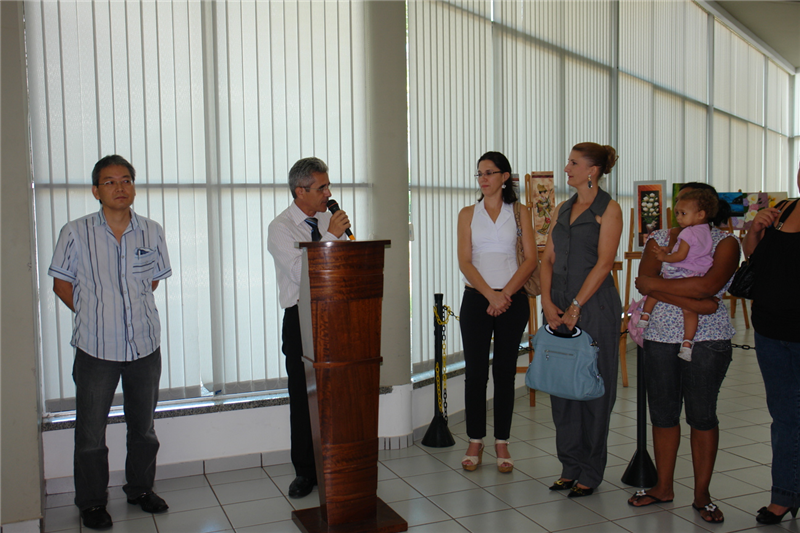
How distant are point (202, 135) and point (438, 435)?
257 centimetres

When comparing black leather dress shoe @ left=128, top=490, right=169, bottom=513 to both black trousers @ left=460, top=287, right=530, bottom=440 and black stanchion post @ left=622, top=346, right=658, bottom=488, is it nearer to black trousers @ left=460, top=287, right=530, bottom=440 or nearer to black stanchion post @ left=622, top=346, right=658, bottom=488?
black trousers @ left=460, top=287, right=530, bottom=440

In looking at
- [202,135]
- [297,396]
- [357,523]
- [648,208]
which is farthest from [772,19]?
[357,523]

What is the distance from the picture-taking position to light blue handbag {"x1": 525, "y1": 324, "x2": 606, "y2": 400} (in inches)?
125

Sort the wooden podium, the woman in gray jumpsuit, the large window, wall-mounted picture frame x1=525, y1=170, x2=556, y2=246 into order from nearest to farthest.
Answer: the wooden podium < the woman in gray jumpsuit < the large window < wall-mounted picture frame x1=525, y1=170, x2=556, y2=246

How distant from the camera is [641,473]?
357 centimetres

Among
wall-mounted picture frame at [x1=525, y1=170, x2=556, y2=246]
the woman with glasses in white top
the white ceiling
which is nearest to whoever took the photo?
the woman with glasses in white top

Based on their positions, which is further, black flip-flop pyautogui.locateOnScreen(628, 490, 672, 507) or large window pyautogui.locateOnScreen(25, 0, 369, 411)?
large window pyautogui.locateOnScreen(25, 0, 369, 411)

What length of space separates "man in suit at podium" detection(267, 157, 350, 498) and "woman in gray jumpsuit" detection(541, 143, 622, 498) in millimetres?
1308

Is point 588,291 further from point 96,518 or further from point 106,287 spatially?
point 96,518

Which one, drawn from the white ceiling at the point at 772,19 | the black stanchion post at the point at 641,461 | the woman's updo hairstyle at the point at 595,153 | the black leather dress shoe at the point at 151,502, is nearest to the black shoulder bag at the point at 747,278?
the black stanchion post at the point at 641,461

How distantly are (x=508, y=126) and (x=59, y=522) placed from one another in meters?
4.72

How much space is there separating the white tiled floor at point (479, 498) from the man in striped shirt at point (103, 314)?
1.13 ft

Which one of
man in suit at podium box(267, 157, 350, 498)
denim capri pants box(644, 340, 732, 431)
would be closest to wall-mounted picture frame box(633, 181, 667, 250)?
denim capri pants box(644, 340, 732, 431)

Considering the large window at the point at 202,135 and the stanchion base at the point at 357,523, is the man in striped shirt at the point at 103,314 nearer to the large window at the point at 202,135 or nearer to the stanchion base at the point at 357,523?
the large window at the point at 202,135
